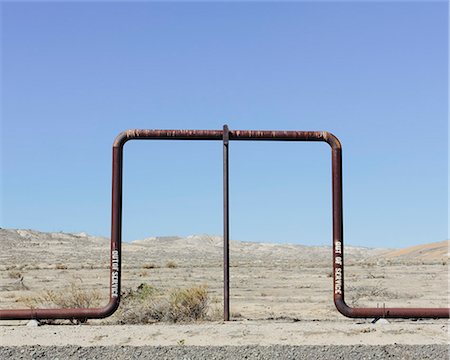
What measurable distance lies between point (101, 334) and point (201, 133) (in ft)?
11.1

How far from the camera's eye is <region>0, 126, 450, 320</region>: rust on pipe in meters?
9.00

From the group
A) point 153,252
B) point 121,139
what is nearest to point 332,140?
point 121,139

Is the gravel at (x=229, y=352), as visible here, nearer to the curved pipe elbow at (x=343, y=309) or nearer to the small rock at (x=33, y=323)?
the small rock at (x=33, y=323)

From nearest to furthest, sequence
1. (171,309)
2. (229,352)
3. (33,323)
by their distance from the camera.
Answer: (229,352) → (33,323) → (171,309)

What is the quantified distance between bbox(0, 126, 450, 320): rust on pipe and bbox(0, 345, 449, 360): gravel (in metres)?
1.42

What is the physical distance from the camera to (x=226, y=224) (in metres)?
9.23

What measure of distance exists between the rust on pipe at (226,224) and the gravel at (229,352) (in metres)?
1.42

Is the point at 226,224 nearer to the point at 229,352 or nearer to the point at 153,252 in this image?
the point at 229,352

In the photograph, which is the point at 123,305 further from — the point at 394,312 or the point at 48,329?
the point at 394,312

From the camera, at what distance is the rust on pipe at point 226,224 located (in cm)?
900

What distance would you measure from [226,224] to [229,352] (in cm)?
232

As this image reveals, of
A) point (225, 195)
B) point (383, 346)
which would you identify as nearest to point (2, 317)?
point (225, 195)

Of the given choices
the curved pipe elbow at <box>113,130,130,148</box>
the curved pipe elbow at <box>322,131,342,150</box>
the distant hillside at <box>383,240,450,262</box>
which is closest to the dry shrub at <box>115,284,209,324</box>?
the curved pipe elbow at <box>113,130,130,148</box>

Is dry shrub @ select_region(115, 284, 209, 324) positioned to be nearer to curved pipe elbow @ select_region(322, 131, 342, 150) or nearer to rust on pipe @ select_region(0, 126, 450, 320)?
rust on pipe @ select_region(0, 126, 450, 320)
